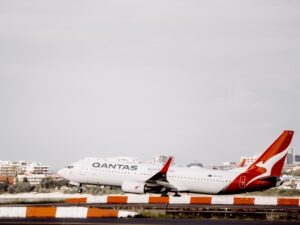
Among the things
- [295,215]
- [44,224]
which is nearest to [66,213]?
[44,224]

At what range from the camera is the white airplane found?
200 ft

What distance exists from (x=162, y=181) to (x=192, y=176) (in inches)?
121

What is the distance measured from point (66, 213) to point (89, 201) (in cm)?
1636

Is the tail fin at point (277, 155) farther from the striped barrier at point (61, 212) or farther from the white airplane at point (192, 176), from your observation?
the striped barrier at point (61, 212)

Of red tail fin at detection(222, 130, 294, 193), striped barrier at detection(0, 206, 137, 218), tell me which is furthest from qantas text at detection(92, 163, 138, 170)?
striped barrier at detection(0, 206, 137, 218)

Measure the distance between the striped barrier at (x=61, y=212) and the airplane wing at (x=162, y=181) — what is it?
25330mm

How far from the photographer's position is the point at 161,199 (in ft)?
168

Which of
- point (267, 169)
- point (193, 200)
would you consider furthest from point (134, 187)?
point (267, 169)

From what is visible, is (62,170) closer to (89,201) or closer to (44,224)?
(89,201)

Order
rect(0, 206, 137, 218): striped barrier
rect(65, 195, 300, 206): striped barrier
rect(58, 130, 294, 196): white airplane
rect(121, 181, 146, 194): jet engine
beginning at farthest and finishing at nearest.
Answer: rect(121, 181, 146, 194): jet engine → rect(58, 130, 294, 196): white airplane → rect(65, 195, 300, 206): striped barrier → rect(0, 206, 137, 218): striped barrier

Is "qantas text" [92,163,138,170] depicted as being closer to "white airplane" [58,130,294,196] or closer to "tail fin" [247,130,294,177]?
"white airplane" [58,130,294,196]

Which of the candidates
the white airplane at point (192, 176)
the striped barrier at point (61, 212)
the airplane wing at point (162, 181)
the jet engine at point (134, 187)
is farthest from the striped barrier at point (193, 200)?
the striped barrier at point (61, 212)

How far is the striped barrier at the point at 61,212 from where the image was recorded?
3562 cm

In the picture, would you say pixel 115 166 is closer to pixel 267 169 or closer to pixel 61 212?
pixel 267 169
